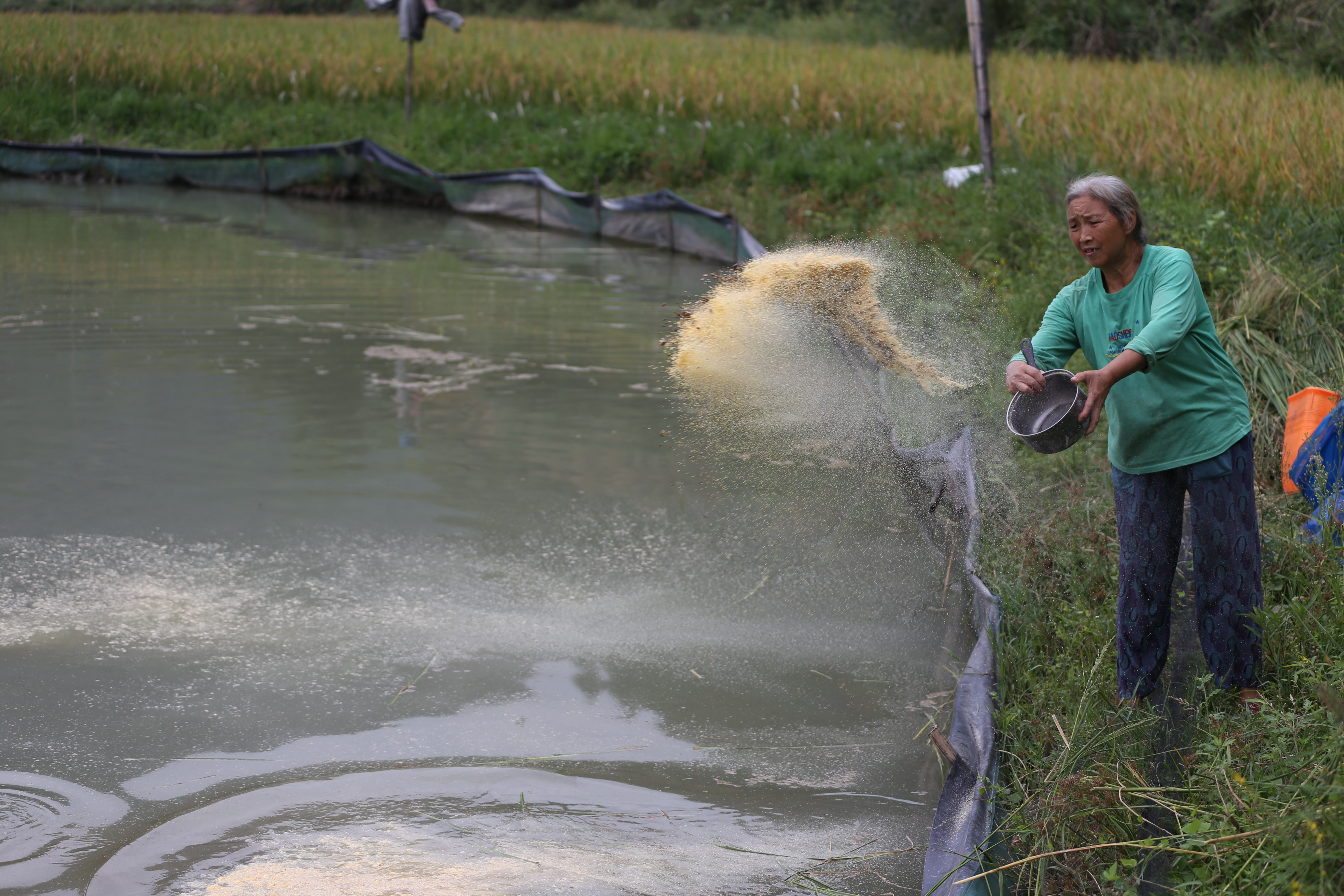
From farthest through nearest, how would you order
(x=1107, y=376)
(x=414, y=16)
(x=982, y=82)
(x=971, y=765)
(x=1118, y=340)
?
(x=414, y=16) → (x=982, y=82) → (x=1118, y=340) → (x=971, y=765) → (x=1107, y=376)

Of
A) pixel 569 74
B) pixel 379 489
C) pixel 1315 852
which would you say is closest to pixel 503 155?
pixel 569 74

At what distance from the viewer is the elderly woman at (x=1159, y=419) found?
9.95 feet

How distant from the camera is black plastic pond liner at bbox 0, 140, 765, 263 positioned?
1459cm

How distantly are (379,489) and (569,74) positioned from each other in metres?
14.6

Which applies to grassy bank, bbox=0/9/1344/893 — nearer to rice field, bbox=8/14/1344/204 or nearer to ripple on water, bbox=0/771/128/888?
rice field, bbox=8/14/1344/204

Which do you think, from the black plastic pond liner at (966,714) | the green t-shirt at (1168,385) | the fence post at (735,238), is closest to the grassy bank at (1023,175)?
the black plastic pond liner at (966,714)

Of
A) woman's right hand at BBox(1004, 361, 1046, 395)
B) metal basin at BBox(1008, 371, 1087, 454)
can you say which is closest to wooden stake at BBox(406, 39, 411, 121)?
metal basin at BBox(1008, 371, 1087, 454)

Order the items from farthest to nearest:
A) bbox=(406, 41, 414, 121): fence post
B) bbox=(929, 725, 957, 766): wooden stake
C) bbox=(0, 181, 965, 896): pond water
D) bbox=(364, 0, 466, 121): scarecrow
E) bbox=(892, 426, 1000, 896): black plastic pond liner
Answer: bbox=(406, 41, 414, 121): fence post, bbox=(364, 0, 466, 121): scarecrow, bbox=(929, 725, 957, 766): wooden stake, bbox=(0, 181, 965, 896): pond water, bbox=(892, 426, 1000, 896): black plastic pond liner

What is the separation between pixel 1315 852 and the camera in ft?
7.50

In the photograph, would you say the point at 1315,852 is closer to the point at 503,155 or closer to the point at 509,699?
the point at 509,699

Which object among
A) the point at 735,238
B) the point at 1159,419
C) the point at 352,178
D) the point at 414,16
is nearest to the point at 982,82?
the point at 735,238

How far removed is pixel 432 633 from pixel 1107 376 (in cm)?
254

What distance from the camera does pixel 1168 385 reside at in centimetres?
312

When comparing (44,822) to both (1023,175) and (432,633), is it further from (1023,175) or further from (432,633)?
(1023,175)
